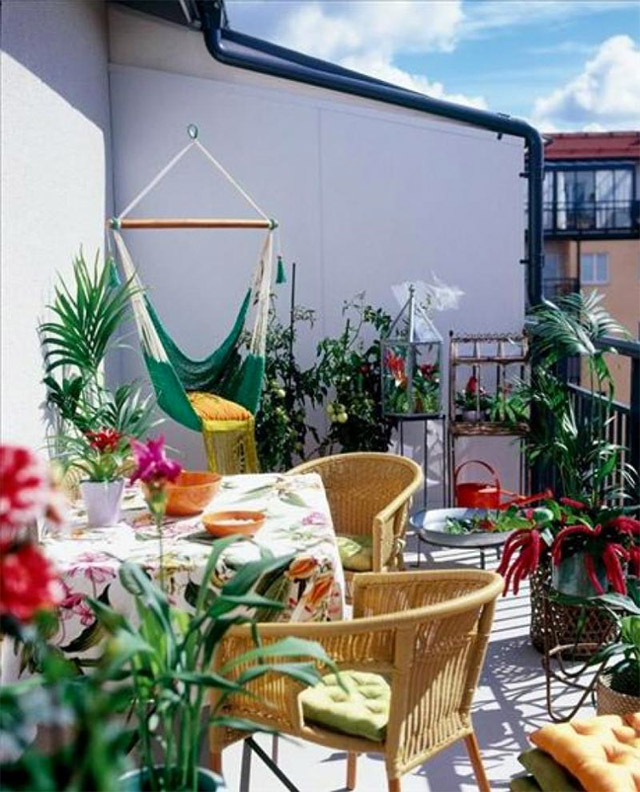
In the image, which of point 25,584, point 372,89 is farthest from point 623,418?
point 25,584

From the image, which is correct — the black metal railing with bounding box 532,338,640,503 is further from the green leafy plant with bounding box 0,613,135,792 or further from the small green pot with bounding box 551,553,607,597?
the green leafy plant with bounding box 0,613,135,792

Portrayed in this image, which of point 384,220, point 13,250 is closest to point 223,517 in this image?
point 13,250

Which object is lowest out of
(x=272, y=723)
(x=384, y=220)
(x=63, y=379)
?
(x=272, y=723)

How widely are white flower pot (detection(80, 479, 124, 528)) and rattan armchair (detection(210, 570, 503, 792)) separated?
67 cm

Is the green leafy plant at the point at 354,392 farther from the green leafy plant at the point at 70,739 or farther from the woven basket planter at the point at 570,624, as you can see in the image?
the green leafy plant at the point at 70,739

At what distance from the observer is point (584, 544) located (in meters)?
2.70

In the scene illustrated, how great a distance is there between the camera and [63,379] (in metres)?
3.13

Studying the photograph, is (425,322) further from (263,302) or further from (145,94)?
(145,94)

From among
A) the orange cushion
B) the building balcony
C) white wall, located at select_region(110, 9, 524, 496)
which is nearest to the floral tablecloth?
the orange cushion

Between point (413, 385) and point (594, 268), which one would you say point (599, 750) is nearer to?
point (413, 385)

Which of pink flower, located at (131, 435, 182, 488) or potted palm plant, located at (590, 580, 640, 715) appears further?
potted palm plant, located at (590, 580, 640, 715)

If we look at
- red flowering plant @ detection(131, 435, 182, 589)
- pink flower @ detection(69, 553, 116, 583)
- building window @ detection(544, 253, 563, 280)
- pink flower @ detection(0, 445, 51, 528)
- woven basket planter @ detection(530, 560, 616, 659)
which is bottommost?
woven basket planter @ detection(530, 560, 616, 659)

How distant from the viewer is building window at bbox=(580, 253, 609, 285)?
51.2 ft

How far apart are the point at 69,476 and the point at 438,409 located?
2.21 meters
